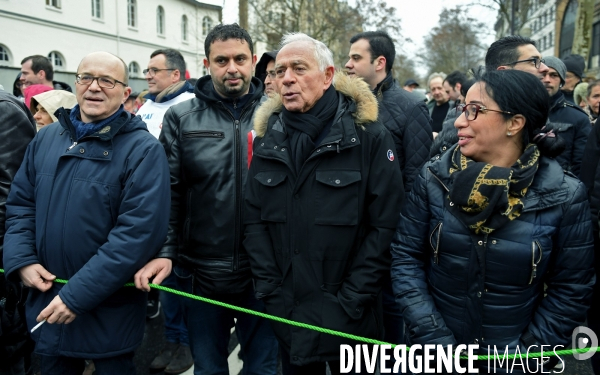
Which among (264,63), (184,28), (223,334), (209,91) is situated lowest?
(223,334)

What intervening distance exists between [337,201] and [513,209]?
0.82 metres

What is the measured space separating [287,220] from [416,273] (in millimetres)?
703

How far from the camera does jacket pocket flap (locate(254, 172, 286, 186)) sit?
2576mm

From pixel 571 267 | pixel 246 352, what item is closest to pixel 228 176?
pixel 246 352

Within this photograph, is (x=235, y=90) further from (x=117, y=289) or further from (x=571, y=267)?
(x=571, y=267)

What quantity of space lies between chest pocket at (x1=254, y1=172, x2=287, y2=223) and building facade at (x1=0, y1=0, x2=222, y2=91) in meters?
14.6

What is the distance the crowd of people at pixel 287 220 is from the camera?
2.25m

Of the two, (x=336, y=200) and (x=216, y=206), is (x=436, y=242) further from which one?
(x=216, y=206)

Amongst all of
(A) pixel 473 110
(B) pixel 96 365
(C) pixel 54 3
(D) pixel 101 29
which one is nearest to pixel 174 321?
(B) pixel 96 365

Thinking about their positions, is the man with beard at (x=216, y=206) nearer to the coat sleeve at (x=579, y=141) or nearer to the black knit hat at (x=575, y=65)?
the coat sleeve at (x=579, y=141)

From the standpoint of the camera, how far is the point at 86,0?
29.0 m

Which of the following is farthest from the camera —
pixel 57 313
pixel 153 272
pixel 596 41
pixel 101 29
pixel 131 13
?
pixel 596 41

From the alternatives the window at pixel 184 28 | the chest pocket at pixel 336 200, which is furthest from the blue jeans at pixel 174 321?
the window at pixel 184 28

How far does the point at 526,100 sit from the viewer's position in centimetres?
226
